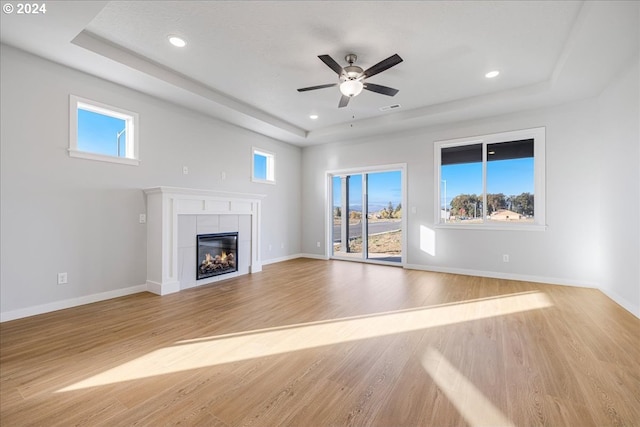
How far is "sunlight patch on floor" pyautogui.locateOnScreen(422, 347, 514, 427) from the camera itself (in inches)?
60.3

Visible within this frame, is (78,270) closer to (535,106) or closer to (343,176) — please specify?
(343,176)

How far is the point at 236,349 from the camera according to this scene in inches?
92.0

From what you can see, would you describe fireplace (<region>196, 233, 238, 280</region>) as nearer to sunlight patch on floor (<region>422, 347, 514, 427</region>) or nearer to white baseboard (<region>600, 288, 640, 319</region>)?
sunlight patch on floor (<region>422, 347, 514, 427</region>)

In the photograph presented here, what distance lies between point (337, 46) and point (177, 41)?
6.00ft

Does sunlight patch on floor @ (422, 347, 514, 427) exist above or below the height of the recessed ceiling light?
below

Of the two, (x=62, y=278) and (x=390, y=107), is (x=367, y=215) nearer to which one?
(x=390, y=107)

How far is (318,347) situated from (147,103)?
4.25 m

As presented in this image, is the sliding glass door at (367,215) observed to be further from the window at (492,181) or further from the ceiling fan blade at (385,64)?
the ceiling fan blade at (385,64)

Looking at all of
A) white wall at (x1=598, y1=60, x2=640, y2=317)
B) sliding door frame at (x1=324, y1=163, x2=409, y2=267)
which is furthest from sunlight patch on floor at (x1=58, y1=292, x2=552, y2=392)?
sliding door frame at (x1=324, y1=163, x2=409, y2=267)

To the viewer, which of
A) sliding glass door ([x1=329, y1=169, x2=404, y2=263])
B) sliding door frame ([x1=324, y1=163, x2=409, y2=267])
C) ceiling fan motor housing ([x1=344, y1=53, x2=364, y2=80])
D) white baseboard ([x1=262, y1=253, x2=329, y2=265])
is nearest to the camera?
ceiling fan motor housing ([x1=344, y1=53, x2=364, y2=80])

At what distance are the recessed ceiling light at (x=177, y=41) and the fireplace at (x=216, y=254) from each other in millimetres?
2623

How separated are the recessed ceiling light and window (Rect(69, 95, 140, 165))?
55.3 inches

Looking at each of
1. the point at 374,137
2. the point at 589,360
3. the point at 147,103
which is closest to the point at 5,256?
the point at 147,103

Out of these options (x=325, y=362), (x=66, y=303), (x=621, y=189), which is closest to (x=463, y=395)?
(x=325, y=362)
